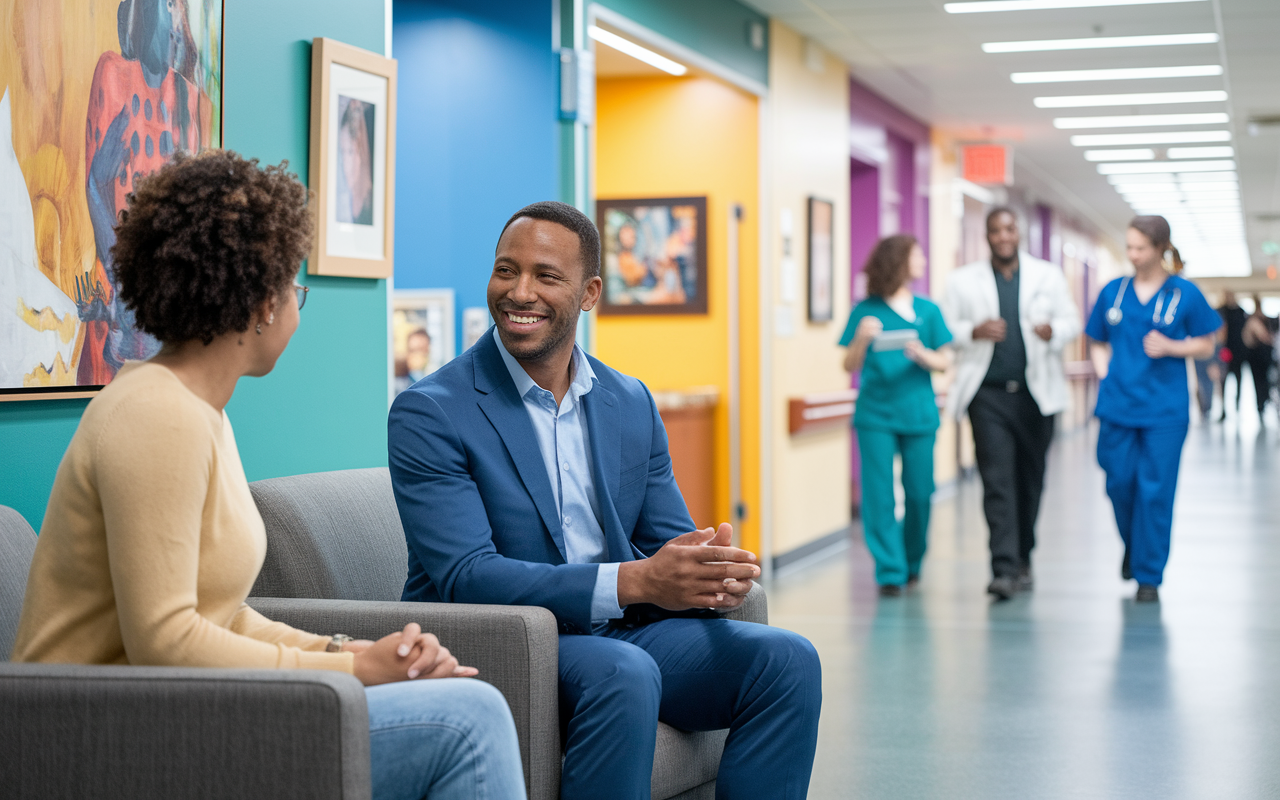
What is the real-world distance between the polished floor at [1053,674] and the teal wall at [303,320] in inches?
58.4

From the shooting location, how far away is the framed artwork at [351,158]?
3.29m

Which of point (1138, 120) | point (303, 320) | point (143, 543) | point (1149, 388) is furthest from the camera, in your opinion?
point (1138, 120)

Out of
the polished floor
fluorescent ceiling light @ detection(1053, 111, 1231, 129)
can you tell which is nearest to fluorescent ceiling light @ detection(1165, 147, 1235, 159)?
fluorescent ceiling light @ detection(1053, 111, 1231, 129)

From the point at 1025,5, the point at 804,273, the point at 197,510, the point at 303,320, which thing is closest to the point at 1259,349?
the point at 804,273

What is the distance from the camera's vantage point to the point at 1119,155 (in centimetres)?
1226

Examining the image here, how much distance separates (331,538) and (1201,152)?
11327mm

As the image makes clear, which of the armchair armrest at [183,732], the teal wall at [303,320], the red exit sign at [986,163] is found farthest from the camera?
the red exit sign at [986,163]

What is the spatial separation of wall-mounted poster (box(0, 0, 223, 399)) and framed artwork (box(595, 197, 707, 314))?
4551 mm

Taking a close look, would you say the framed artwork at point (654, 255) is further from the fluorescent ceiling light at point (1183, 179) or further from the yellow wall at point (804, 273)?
the fluorescent ceiling light at point (1183, 179)

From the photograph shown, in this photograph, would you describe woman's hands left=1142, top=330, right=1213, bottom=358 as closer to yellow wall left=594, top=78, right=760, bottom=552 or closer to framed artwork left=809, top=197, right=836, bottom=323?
yellow wall left=594, top=78, right=760, bottom=552

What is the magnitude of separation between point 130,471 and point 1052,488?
9.84 meters

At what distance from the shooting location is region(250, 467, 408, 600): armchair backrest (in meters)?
2.54

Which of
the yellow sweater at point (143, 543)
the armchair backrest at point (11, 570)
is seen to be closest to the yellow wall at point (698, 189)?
the armchair backrest at point (11, 570)

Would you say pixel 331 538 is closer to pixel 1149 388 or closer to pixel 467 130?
pixel 467 130
